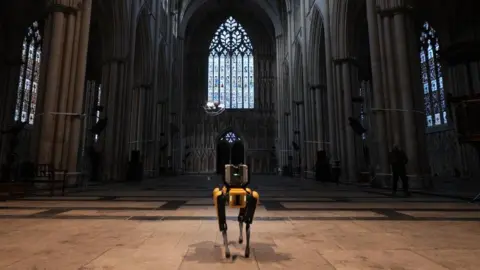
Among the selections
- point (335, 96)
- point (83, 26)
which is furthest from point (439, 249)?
point (335, 96)

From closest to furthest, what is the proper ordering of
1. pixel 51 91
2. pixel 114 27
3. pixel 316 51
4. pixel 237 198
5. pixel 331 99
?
pixel 237 198 < pixel 51 91 < pixel 114 27 < pixel 331 99 < pixel 316 51

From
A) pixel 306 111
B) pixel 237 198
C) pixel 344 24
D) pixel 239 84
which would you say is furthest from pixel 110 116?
pixel 239 84

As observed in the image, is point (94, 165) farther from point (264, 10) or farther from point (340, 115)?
point (264, 10)

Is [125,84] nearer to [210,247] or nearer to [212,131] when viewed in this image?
[210,247]

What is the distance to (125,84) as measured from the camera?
566 inches

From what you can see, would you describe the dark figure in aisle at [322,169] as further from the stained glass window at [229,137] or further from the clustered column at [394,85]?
the stained glass window at [229,137]

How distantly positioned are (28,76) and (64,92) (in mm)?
13121

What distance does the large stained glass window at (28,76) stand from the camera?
18438 mm

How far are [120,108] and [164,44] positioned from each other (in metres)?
10.9

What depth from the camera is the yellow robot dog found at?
81.6 inches

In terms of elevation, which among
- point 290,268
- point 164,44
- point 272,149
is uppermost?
point 164,44

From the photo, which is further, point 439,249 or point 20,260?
point 439,249

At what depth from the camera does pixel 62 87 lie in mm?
9148

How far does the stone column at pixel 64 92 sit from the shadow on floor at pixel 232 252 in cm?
796
